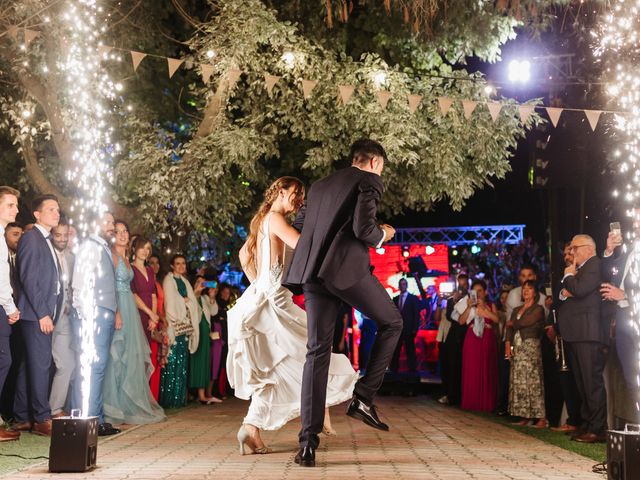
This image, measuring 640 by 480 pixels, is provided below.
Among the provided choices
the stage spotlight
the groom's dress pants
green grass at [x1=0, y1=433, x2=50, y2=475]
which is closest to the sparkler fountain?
green grass at [x1=0, y1=433, x2=50, y2=475]

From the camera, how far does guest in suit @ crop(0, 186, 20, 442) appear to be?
7074 mm

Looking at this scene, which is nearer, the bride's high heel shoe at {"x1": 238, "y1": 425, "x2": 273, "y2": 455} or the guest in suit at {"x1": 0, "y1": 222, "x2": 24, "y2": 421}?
the bride's high heel shoe at {"x1": 238, "y1": 425, "x2": 273, "y2": 455}

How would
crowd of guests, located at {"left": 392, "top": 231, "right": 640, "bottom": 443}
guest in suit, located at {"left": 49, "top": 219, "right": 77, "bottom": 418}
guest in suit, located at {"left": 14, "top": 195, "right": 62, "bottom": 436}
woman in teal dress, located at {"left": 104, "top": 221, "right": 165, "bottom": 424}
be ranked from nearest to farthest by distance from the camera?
guest in suit, located at {"left": 14, "top": 195, "right": 62, "bottom": 436}, crowd of guests, located at {"left": 392, "top": 231, "right": 640, "bottom": 443}, guest in suit, located at {"left": 49, "top": 219, "right": 77, "bottom": 418}, woman in teal dress, located at {"left": 104, "top": 221, "right": 165, "bottom": 424}

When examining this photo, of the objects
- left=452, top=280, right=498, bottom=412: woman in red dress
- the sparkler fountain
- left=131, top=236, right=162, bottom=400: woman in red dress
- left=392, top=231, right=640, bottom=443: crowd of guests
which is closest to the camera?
left=392, top=231, right=640, bottom=443: crowd of guests

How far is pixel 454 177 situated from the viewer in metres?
14.7

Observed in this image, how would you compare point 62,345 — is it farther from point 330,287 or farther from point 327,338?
point 330,287

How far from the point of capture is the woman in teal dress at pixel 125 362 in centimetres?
879

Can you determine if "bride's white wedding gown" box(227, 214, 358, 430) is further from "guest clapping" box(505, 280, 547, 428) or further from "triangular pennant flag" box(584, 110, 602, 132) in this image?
"triangular pennant flag" box(584, 110, 602, 132)

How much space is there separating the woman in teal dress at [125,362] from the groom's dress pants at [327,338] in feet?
11.7

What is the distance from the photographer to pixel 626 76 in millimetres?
9758

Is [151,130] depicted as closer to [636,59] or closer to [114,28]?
[114,28]

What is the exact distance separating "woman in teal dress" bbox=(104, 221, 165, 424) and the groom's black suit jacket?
356 cm

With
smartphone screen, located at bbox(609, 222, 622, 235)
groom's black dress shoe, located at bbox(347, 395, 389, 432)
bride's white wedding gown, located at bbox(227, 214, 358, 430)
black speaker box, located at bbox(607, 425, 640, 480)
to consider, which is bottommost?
black speaker box, located at bbox(607, 425, 640, 480)

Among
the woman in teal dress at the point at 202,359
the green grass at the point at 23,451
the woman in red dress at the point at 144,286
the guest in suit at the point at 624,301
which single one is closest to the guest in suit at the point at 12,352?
the green grass at the point at 23,451
